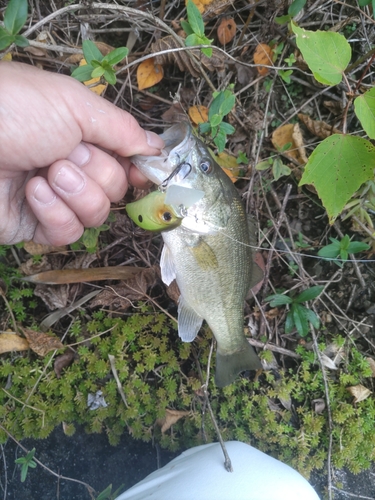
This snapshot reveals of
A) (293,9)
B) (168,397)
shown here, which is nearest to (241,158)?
(293,9)

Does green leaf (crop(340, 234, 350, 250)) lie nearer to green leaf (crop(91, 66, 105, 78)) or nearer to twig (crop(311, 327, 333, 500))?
twig (crop(311, 327, 333, 500))

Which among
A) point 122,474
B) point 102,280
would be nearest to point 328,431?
point 122,474

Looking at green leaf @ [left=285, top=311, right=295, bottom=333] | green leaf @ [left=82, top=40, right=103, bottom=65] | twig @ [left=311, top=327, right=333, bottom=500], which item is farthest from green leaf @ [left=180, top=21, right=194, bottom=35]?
twig @ [left=311, top=327, right=333, bottom=500]

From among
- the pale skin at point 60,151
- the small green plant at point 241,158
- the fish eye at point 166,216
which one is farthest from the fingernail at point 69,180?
the small green plant at point 241,158

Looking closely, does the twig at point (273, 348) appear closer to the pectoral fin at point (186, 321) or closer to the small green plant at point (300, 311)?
the small green plant at point (300, 311)

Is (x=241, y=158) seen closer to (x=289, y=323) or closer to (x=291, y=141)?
(x=291, y=141)
